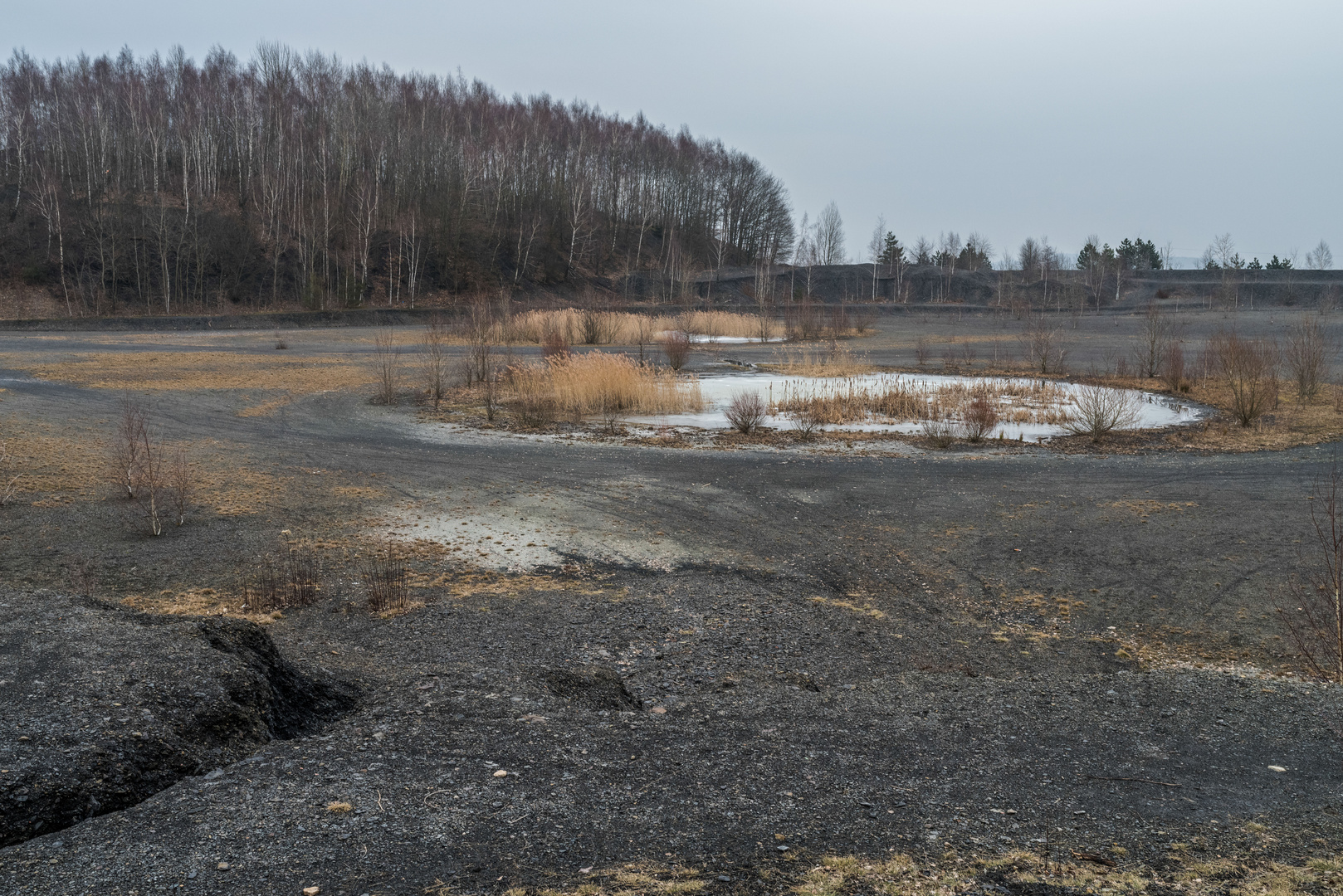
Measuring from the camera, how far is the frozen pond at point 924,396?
17328 mm

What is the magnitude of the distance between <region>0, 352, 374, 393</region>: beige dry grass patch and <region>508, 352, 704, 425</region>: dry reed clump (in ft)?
19.7

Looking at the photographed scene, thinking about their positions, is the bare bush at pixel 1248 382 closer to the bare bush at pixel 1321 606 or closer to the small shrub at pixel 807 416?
the small shrub at pixel 807 416

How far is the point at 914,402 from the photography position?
19.0 metres

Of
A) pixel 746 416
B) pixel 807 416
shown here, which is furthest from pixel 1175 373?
pixel 746 416

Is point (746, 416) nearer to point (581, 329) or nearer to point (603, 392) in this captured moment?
point (603, 392)

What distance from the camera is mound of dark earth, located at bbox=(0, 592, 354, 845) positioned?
3707 millimetres

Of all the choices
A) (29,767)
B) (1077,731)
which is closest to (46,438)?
(29,767)

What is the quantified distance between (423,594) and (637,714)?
117 inches

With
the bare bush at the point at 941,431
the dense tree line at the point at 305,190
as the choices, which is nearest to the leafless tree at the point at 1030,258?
the dense tree line at the point at 305,190

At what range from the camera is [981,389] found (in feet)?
63.8

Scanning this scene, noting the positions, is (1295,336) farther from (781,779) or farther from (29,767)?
(29,767)

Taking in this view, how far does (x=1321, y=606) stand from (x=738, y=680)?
198 inches

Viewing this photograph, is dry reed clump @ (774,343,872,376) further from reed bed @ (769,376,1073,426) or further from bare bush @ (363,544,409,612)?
bare bush @ (363,544,409,612)

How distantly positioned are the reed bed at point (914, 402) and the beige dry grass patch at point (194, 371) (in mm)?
11264
